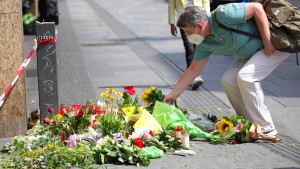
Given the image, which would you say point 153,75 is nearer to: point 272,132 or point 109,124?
point 272,132

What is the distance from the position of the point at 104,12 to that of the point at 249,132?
17.8 m

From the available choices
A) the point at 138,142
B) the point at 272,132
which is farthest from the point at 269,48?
the point at 138,142

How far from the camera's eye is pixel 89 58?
536 inches

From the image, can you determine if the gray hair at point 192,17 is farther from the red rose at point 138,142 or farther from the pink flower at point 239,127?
the red rose at point 138,142

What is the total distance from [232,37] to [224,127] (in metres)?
0.81

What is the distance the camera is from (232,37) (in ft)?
23.1

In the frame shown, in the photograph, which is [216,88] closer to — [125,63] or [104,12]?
[125,63]

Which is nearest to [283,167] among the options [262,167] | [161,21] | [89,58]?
[262,167]

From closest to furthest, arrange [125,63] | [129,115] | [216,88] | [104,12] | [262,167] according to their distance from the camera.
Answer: [262,167] → [129,115] → [216,88] → [125,63] → [104,12]

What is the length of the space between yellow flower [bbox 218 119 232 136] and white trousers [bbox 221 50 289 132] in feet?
1.14

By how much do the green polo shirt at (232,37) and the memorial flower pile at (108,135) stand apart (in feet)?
2.07

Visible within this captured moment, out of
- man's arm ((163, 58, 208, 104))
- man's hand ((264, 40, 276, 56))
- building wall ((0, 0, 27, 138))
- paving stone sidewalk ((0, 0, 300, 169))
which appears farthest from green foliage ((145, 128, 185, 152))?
building wall ((0, 0, 27, 138))

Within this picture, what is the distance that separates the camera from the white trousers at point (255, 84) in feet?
23.1

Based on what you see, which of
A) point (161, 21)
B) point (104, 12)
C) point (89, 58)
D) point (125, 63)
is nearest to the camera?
point (125, 63)
